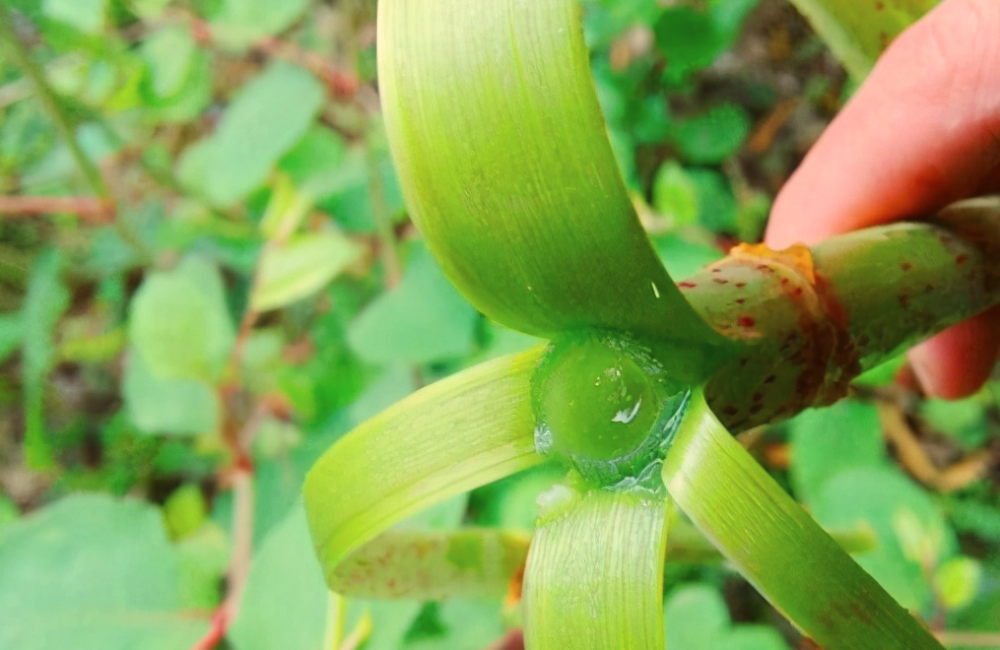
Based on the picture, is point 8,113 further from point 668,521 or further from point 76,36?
point 668,521

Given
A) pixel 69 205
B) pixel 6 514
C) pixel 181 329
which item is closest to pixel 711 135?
pixel 181 329

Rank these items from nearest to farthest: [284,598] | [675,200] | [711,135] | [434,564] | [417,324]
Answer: [434,564] → [284,598] → [417,324] → [675,200] → [711,135]

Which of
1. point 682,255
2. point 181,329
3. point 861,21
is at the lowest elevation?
point 181,329

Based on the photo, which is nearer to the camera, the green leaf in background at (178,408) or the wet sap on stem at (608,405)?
the wet sap on stem at (608,405)

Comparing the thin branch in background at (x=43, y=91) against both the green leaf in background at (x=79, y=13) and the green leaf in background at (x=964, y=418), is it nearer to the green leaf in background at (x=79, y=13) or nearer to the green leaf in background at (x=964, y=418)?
the green leaf in background at (x=79, y=13)

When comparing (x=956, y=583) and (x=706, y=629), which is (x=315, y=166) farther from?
(x=956, y=583)

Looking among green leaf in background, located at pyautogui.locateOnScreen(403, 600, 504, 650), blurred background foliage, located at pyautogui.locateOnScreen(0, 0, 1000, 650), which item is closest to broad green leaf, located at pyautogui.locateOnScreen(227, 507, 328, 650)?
blurred background foliage, located at pyautogui.locateOnScreen(0, 0, 1000, 650)

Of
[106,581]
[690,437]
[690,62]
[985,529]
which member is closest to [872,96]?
[690,62]

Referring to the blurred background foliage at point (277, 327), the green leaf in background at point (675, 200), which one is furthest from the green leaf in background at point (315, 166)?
the green leaf in background at point (675, 200)
